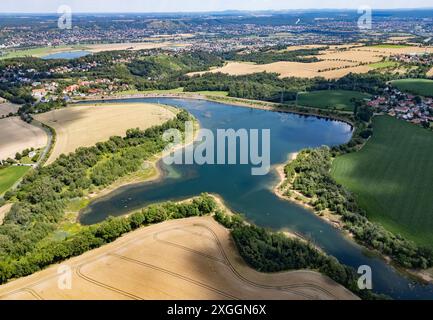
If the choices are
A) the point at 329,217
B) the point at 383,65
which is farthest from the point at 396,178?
the point at 383,65

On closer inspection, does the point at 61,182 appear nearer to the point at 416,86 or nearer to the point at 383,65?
the point at 416,86

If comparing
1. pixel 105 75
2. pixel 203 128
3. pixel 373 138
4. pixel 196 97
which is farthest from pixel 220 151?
pixel 105 75

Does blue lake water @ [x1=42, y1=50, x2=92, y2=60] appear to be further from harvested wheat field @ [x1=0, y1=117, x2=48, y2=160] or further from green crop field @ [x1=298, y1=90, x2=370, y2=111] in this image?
green crop field @ [x1=298, y1=90, x2=370, y2=111]

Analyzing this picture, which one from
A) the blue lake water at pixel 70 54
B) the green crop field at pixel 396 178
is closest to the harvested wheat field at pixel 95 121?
the green crop field at pixel 396 178

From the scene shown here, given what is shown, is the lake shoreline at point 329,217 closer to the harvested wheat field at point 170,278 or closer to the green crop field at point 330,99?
the harvested wheat field at point 170,278

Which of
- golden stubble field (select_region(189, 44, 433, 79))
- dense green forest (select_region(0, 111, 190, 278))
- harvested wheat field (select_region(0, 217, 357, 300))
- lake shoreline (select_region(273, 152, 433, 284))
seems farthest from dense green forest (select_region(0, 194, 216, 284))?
golden stubble field (select_region(189, 44, 433, 79))
